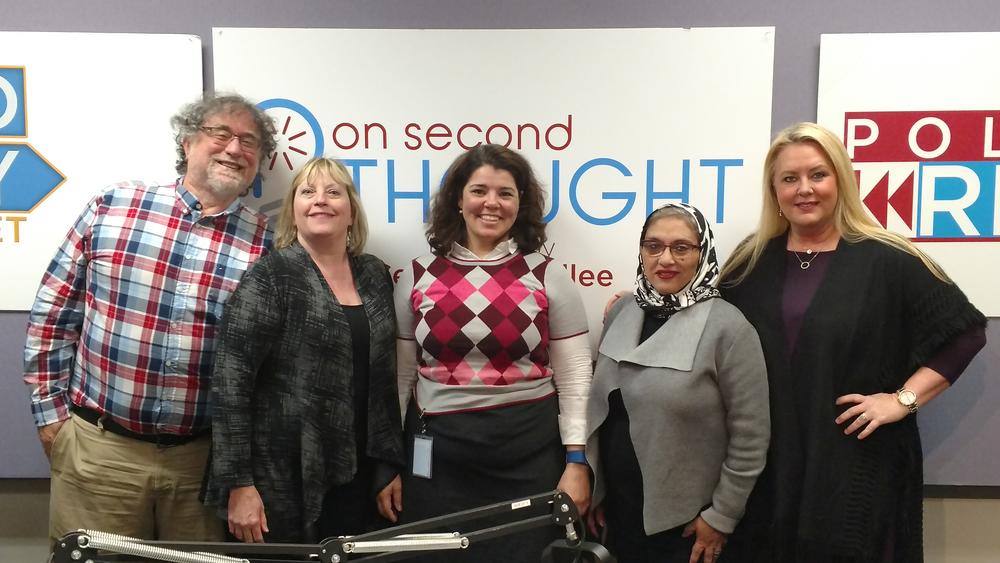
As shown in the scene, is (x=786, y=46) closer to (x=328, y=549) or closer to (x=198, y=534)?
(x=328, y=549)

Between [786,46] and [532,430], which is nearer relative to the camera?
[532,430]

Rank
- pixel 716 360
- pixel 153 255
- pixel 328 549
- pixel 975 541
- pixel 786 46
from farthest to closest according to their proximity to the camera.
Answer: pixel 975 541 < pixel 786 46 < pixel 153 255 < pixel 716 360 < pixel 328 549

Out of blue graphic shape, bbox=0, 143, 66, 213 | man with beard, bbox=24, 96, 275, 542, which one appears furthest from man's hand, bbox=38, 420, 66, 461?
blue graphic shape, bbox=0, 143, 66, 213

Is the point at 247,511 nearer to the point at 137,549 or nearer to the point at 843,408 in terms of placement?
the point at 137,549

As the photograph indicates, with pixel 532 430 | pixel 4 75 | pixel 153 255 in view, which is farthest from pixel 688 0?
pixel 4 75

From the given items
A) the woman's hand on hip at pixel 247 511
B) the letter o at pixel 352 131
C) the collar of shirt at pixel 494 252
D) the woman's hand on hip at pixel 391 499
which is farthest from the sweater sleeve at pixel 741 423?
the letter o at pixel 352 131

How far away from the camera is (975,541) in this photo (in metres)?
2.16

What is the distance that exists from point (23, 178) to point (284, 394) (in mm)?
1263

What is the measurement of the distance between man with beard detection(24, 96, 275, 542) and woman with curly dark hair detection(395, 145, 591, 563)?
56 centimetres

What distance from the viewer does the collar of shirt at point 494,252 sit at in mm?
1845

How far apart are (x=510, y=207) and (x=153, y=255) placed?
101cm

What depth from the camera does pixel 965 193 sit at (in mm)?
2002

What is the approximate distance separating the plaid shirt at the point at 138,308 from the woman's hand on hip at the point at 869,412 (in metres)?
1.67

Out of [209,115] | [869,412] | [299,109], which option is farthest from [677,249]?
[209,115]
